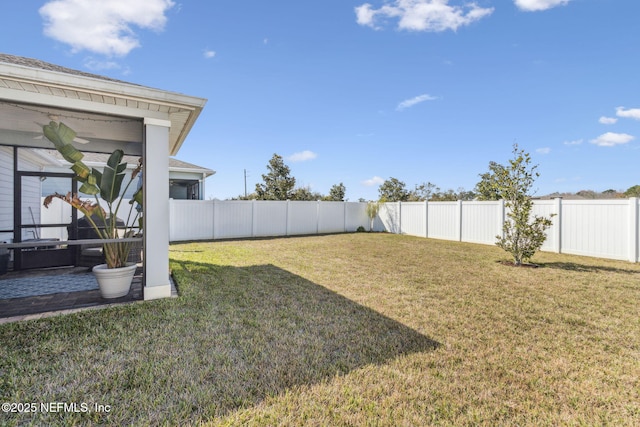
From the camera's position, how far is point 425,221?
14.8 meters

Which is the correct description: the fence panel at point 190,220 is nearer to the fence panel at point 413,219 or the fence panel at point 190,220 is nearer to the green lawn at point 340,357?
the green lawn at point 340,357

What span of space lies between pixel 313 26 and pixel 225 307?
952 cm

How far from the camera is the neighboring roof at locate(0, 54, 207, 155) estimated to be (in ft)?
11.7

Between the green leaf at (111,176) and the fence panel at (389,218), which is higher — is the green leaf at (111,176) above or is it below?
above

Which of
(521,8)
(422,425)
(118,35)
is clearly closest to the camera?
(422,425)

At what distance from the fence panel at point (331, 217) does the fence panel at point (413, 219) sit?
3437 mm

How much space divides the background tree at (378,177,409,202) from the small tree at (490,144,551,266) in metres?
19.4

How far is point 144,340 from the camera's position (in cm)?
311

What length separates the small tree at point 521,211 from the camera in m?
7.55

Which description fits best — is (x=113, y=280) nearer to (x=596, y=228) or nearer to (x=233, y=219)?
(x=233, y=219)

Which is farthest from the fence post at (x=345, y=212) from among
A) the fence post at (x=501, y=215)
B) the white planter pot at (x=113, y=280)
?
the white planter pot at (x=113, y=280)

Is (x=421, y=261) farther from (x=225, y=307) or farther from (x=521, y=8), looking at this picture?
(x=521, y=8)

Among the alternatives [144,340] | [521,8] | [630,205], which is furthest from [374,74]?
[144,340]

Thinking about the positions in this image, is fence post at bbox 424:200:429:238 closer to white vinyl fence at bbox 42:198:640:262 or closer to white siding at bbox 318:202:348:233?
white vinyl fence at bbox 42:198:640:262
